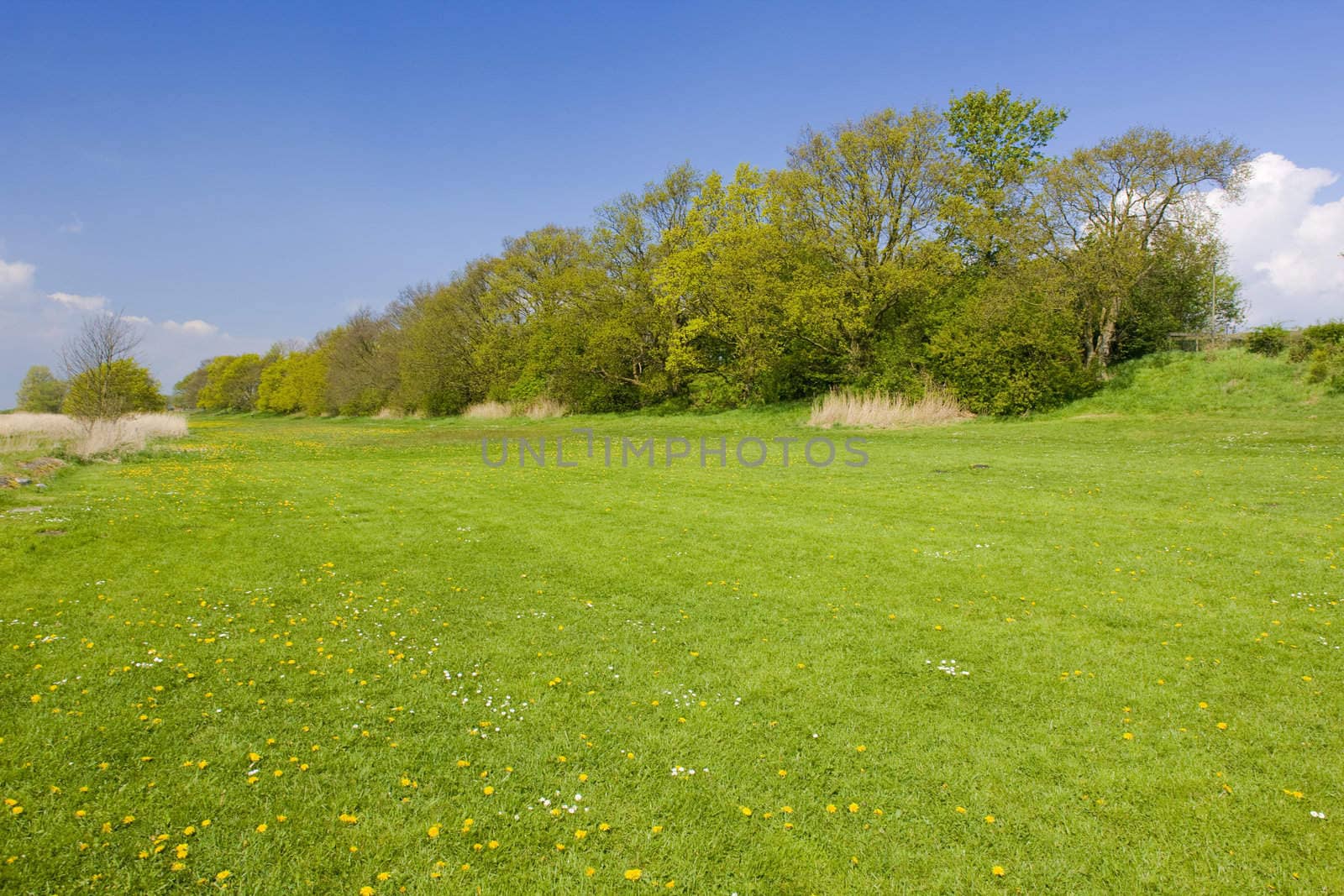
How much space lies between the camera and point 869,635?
659 cm

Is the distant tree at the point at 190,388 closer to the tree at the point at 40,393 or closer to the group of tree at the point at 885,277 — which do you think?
the tree at the point at 40,393

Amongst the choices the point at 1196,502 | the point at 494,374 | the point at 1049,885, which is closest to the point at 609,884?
the point at 1049,885

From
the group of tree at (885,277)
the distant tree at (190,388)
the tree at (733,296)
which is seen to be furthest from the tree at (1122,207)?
the distant tree at (190,388)

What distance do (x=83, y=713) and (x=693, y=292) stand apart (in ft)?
115

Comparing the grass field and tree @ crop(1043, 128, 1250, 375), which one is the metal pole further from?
the grass field

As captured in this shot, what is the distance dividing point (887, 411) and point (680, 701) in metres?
25.0

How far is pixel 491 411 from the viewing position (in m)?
47.5

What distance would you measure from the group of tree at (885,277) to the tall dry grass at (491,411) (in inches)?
39.9

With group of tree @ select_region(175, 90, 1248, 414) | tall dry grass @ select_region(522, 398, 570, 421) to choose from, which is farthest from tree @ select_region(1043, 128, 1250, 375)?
tall dry grass @ select_region(522, 398, 570, 421)

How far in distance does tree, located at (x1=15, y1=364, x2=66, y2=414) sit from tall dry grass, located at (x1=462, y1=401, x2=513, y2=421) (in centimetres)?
2232

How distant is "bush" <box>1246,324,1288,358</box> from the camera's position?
2712cm

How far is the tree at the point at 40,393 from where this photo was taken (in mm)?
39022

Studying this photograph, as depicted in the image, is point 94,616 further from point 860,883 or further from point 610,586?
point 860,883

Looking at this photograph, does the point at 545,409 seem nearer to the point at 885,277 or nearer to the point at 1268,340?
the point at 885,277
